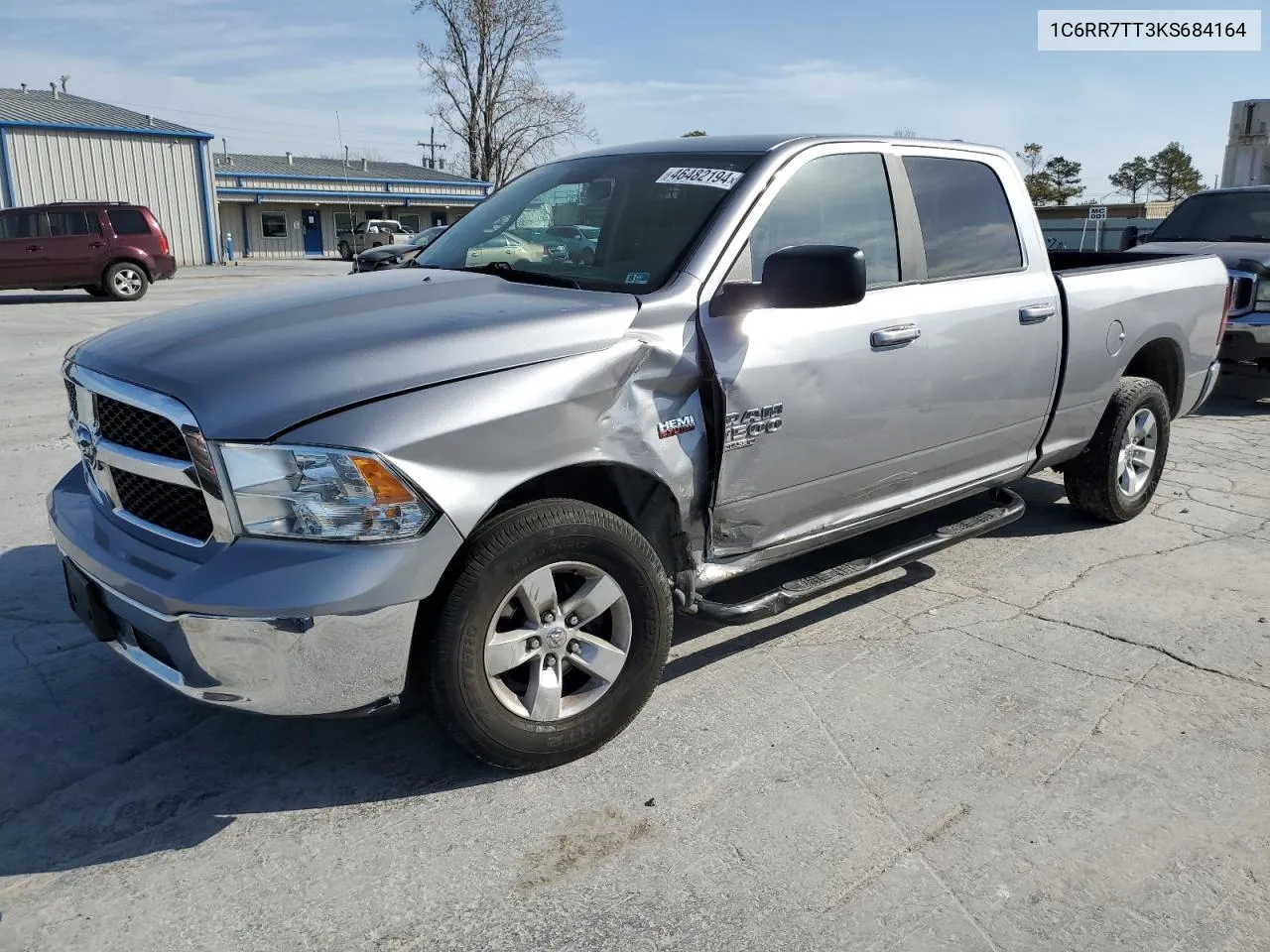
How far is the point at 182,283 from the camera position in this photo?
26.0m

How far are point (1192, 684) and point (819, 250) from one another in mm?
2104

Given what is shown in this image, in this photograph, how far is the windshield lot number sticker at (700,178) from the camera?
3.60 m

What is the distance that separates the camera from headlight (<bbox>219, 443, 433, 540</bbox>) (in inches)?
100

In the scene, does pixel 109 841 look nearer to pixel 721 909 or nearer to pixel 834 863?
pixel 721 909

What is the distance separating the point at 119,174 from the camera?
35.0 metres

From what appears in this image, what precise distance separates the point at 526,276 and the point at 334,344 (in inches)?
39.2

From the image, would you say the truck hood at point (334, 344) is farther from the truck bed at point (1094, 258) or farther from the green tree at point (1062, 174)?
the green tree at point (1062, 174)

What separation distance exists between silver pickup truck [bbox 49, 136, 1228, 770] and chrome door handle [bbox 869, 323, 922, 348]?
1 cm

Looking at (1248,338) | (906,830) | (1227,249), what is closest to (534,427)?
(906,830)

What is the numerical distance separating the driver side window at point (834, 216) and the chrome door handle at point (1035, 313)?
801 mm

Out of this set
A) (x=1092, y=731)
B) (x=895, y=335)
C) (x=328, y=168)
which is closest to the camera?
(x=1092, y=731)

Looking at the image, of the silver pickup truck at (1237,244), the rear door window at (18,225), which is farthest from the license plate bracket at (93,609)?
the rear door window at (18,225)

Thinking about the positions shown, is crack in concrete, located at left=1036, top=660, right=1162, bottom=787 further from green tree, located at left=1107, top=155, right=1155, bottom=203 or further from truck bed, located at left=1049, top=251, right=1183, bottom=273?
green tree, located at left=1107, top=155, right=1155, bottom=203

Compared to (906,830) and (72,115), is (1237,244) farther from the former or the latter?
(72,115)
